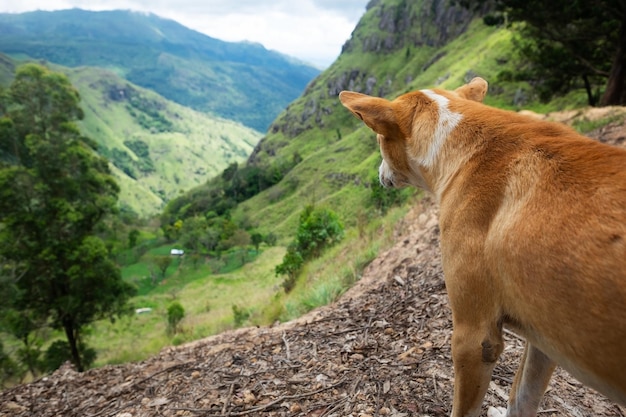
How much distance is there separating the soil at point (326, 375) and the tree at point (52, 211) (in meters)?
13.1

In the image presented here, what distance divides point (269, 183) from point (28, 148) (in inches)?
4618

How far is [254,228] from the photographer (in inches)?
4279

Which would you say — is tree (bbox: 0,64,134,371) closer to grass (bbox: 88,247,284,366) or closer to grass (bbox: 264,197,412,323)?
grass (bbox: 88,247,284,366)

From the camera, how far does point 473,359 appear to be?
7.82 ft

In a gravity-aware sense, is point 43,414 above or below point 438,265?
below

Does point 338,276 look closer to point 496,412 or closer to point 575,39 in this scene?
point 496,412

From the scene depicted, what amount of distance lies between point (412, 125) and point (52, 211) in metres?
18.2

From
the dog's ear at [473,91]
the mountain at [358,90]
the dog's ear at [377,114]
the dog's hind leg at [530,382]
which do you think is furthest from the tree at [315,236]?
the mountain at [358,90]

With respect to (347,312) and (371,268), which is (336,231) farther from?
(347,312)

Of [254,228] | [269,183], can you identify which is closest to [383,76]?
[269,183]

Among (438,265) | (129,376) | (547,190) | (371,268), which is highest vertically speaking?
(547,190)

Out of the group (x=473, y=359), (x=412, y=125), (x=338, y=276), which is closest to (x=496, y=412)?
(x=473, y=359)

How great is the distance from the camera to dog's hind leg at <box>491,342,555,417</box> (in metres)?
2.67

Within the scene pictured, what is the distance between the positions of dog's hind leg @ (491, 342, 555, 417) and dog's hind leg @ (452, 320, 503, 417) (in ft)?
1.47
